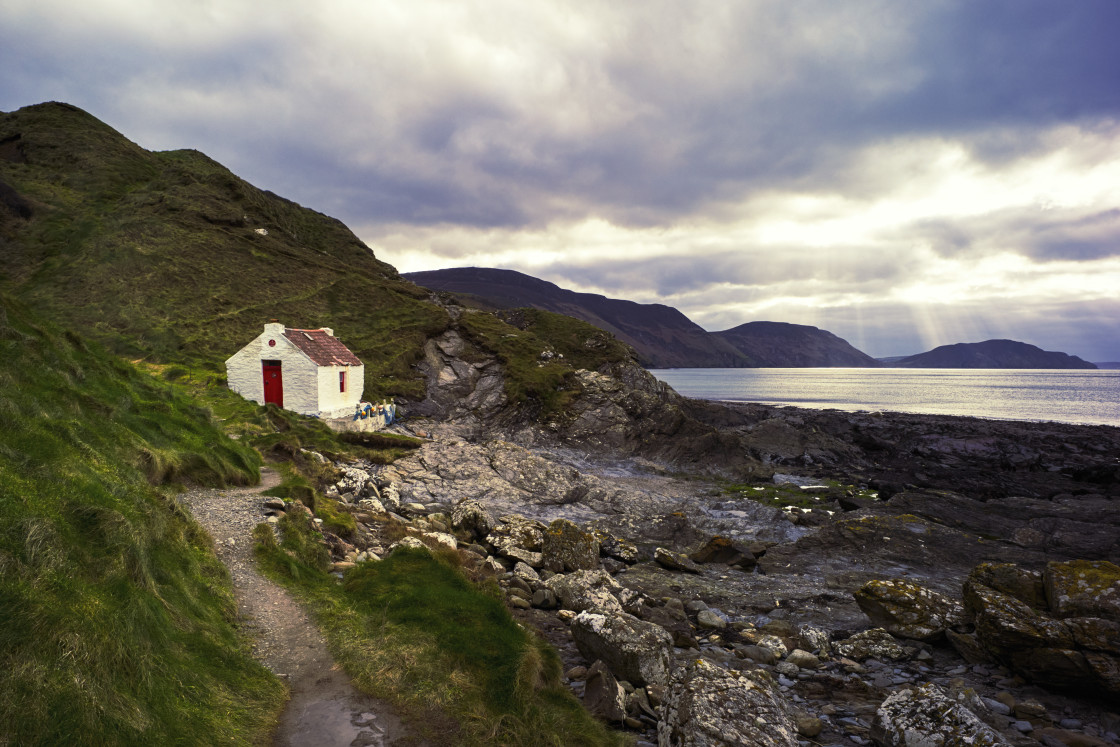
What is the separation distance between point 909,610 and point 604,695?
30.8 ft

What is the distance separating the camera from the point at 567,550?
17891mm

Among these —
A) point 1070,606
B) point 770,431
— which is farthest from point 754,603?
point 770,431

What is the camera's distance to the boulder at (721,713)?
736cm

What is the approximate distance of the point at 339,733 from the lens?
6.58 m

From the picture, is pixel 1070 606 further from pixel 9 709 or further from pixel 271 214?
pixel 271 214

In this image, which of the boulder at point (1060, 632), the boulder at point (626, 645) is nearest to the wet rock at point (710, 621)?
the boulder at point (626, 645)

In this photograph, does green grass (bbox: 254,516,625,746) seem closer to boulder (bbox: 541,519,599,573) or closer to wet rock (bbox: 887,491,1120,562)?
boulder (bbox: 541,519,599,573)

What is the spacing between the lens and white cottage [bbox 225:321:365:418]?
3716 centimetres

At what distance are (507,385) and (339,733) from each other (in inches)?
1916

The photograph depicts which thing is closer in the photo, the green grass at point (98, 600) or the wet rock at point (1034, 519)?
the green grass at point (98, 600)

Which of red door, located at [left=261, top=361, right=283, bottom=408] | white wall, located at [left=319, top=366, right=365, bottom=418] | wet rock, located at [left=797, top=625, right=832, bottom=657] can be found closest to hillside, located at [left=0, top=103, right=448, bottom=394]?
white wall, located at [left=319, top=366, right=365, bottom=418]

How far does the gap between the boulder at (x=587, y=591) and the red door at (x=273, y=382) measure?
2909cm

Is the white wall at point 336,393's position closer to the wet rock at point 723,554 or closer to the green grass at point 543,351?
the green grass at point 543,351

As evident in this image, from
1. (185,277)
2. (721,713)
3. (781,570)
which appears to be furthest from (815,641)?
(185,277)
